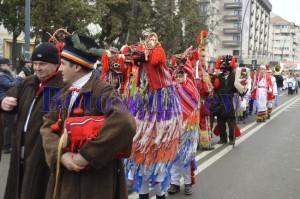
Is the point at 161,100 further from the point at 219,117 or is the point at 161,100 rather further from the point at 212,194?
the point at 219,117

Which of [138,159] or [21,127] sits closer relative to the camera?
[21,127]

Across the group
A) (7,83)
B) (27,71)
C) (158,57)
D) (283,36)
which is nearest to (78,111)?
(158,57)

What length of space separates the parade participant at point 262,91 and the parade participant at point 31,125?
10898 millimetres

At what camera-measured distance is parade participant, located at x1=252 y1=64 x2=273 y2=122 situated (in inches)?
526

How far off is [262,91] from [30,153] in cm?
1139

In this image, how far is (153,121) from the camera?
4.38 metres

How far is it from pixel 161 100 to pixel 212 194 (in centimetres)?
182

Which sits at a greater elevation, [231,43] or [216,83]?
[231,43]

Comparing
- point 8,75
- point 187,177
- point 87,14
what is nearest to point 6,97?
point 187,177

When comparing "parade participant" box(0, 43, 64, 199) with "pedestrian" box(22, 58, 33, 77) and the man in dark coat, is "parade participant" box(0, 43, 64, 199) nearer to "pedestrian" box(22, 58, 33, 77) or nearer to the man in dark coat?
"pedestrian" box(22, 58, 33, 77)

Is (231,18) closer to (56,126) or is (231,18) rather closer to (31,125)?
(31,125)

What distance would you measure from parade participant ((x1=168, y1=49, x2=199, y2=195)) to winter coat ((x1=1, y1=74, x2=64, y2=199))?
209 centimetres

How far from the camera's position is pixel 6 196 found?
326cm

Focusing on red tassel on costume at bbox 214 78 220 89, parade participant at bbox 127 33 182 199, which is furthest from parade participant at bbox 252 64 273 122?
parade participant at bbox 127 33 182 199
